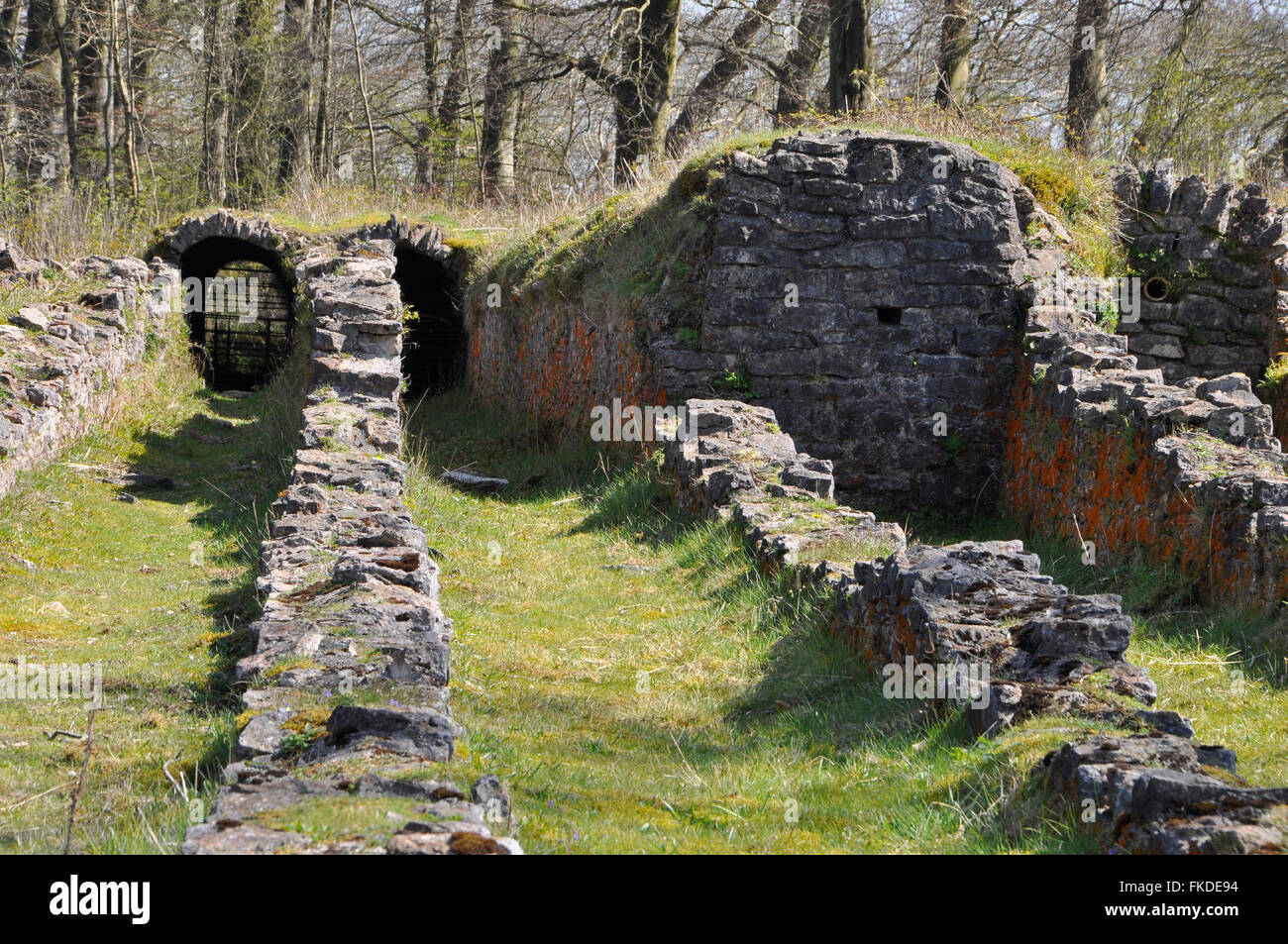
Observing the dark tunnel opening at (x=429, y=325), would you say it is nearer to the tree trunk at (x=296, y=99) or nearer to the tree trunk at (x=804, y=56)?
the tree trunk at (x=296, y=99)

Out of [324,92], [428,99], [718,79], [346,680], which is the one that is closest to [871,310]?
[346,680]

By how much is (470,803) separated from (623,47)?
1899cm

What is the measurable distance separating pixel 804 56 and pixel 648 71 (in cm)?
345

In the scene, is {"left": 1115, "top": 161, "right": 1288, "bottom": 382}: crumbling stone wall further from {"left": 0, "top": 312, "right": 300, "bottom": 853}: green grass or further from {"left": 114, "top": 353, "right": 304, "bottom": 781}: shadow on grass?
{"left": 0, "top": 312, "right": 300, "bottom": 853}: green grass

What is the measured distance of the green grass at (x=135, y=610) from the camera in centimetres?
422

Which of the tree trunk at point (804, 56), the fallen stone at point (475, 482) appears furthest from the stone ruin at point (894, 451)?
the tree trunk at point (804, 56)

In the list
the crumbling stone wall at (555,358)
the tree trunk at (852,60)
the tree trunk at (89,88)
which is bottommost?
the crumbling stone wall at (555,358)

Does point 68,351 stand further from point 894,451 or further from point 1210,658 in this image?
point 1210,658

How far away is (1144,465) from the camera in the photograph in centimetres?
805

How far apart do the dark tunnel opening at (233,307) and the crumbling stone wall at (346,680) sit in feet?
37.8

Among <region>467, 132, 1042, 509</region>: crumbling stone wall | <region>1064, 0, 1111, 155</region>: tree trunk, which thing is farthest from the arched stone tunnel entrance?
<region>1064, 0, 1111, 155</region>: tree trunk

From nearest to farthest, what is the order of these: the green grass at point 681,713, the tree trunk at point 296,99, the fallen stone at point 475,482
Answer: the green grass at point 681,713 < the fallen stone at point 475,482 < the tree trunk at point 296,99

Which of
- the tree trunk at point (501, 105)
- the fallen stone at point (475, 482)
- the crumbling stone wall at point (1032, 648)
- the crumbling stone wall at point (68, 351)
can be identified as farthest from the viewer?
the tree trunk at point (501, 105)

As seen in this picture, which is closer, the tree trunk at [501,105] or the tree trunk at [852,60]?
the tree trunk at [852,60]
